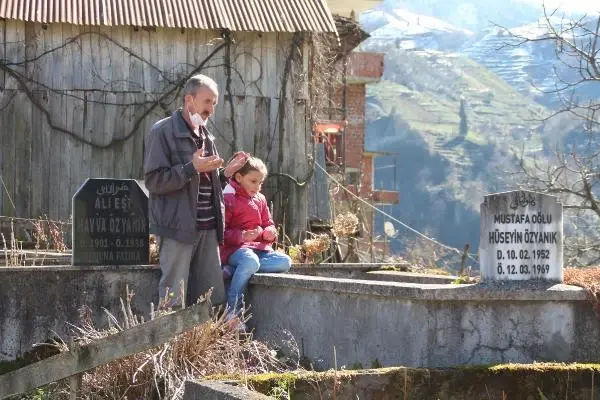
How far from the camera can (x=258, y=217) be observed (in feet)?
34.2

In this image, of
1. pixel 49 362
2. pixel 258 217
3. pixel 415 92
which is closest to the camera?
pixel 49 362

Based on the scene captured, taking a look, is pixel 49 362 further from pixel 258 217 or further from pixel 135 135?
pixel 135 135

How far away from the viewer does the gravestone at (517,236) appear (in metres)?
8.38

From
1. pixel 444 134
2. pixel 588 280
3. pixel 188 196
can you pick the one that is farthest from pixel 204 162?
pixel 444 134

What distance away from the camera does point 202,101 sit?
375 inches

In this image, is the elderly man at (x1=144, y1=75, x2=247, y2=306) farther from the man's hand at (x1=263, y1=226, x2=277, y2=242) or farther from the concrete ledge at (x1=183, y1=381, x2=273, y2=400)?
the concrete ledge at (x1=183, y1=381, x2=273, y2=400)

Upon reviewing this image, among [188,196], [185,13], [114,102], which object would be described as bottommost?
[188,196]

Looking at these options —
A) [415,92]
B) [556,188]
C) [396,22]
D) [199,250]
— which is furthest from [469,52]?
[199,250]

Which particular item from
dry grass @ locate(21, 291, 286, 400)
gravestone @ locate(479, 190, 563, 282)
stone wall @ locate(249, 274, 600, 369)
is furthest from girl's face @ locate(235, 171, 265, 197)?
gravestone @ locate(479, 190, 563, 282)

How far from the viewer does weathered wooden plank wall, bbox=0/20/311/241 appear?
55.5 feet

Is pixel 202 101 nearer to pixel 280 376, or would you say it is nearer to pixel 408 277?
pixel 408 277

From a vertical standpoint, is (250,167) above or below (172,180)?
above

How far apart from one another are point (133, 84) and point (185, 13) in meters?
1.18

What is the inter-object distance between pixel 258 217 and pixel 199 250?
828mm
